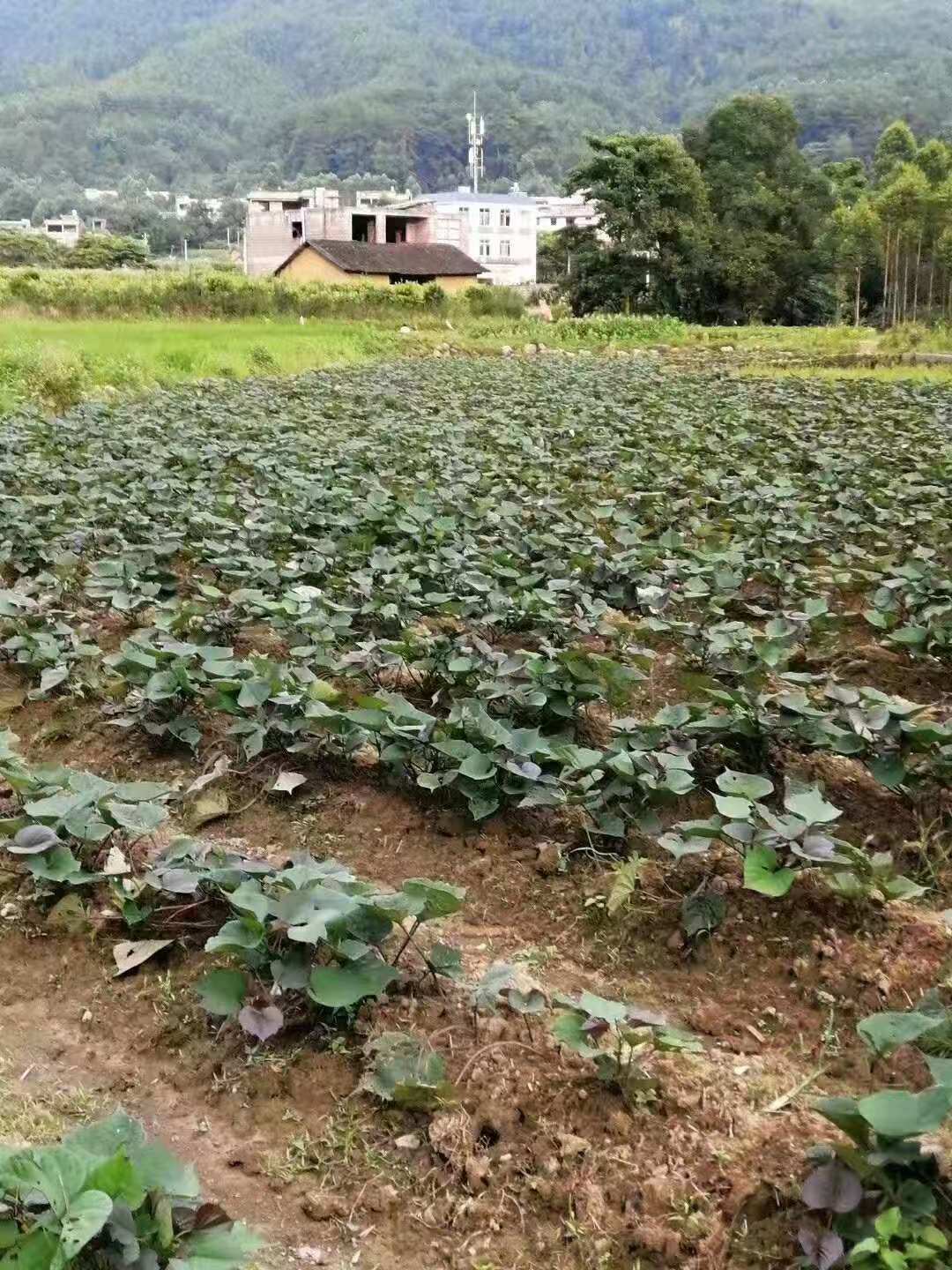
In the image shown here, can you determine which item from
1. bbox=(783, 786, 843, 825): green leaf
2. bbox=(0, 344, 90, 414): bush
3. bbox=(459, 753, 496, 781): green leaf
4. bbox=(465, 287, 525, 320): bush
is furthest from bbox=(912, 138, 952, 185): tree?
bbox=(783, 786, 843, 825): green leaf

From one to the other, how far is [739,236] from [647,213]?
4.93m

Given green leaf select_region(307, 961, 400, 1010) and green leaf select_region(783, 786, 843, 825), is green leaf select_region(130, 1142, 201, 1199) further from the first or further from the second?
green leaf select_region(783, 786, 843, 825)

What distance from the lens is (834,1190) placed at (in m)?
1.80

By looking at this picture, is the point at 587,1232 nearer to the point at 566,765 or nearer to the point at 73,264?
the point at 566,765

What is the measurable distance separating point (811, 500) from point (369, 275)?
40390 mm

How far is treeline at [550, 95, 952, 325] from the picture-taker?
4225cm

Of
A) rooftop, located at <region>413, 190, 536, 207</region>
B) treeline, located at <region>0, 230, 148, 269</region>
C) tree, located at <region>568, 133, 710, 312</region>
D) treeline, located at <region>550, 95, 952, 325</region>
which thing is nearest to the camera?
treeline, located at <region>550, 95, 952, 325</region>

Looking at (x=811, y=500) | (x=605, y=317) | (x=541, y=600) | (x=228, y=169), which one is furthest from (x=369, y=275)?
(x=228, y=169)

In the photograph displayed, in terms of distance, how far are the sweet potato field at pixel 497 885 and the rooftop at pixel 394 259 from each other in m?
41.3

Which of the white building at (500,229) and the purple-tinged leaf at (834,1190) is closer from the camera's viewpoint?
the purple-tinged leaf at (834,1190)

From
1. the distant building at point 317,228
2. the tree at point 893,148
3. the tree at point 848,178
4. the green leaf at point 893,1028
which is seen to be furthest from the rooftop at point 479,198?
the green leaf at point 893,1028

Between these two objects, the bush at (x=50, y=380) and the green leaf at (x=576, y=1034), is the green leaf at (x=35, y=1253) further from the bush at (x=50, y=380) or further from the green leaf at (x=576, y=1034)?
the bush at (x=50, y=380)

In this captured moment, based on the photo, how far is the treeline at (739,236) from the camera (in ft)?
139

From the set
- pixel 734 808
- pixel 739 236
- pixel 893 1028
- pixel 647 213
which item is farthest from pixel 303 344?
pixel 739 236
